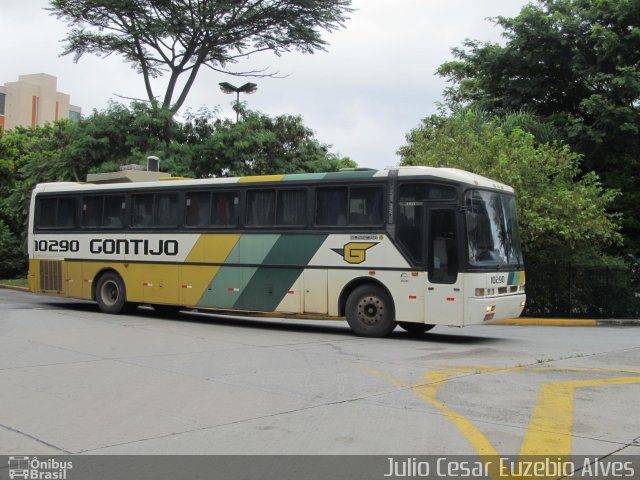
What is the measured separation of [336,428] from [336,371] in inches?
120

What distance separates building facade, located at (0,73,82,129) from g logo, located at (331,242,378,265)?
239ft

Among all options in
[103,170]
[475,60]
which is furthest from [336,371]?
[475,60]

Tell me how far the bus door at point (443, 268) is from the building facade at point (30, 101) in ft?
244

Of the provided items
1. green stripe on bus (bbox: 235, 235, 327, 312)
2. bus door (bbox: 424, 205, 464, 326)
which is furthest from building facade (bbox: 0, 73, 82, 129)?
bus door (bbox: 424, 205, 464, 326)

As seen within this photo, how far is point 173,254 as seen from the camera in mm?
16109

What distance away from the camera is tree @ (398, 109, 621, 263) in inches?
752

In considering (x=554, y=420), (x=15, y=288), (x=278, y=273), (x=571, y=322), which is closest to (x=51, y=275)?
(x=278, y=273)

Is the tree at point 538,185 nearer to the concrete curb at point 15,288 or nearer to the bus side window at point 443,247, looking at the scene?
the bus side window at point 443,247

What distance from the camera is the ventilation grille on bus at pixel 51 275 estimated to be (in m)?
18.1

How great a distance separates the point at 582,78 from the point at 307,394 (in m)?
23.1

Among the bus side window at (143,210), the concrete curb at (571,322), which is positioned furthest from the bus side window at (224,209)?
the concrete curb at (571,322)

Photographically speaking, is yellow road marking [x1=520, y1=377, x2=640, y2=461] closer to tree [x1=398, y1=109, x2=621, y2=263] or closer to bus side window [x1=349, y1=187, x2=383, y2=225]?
bus side window [x1=349, y1=187, x2=383, y2=225]

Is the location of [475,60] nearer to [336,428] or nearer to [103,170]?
[103,170]
